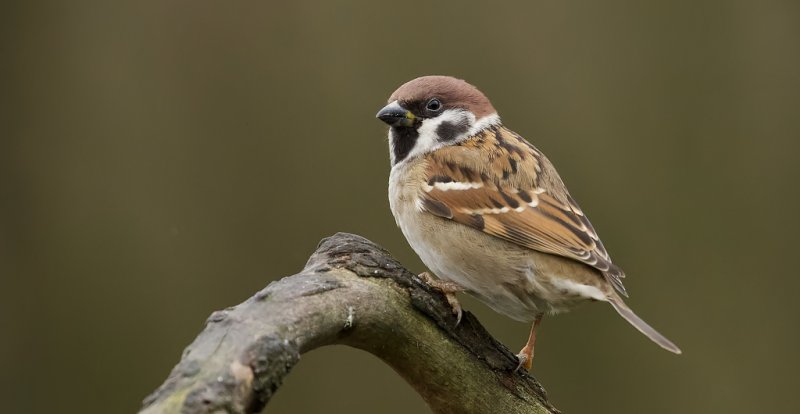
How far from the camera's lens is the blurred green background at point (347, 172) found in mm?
4602

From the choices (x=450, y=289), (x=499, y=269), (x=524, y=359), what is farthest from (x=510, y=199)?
(x=524, y=359)

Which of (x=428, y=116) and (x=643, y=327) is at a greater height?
(x=428, y=116)

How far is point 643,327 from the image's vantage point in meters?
2.56

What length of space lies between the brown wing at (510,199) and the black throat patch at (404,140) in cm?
9

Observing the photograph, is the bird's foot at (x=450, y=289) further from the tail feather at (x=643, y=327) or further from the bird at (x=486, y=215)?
the tail feather at (x=643, y=327)

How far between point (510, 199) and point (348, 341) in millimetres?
948

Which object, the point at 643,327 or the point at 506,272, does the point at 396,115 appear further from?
the point at 643,327

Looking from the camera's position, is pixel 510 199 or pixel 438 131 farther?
pixel 438 131

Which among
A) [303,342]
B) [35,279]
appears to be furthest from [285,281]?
[35,279]

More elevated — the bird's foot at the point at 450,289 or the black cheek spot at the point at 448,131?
the black cheek spot at the point at 448,131

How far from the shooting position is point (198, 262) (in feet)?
15.4

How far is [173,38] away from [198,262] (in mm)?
1014

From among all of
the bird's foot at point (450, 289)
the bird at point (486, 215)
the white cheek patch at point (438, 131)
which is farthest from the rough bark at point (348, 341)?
the white cheek patch at point (438, 131)

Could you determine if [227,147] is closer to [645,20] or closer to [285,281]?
[645,20]
